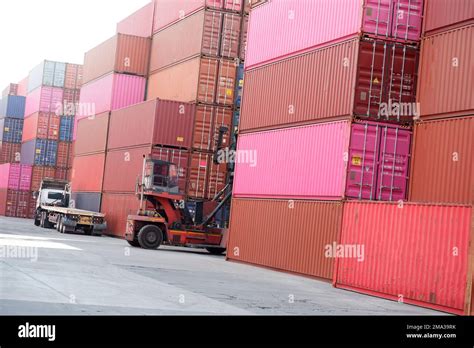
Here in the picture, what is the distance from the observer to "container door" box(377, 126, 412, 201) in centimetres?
2017

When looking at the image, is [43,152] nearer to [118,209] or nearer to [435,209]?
[118,209]

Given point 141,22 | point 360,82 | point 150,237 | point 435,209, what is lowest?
point 150,237

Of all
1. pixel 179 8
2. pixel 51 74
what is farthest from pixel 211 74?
pixel 51 74

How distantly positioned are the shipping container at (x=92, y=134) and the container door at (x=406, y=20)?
22.1 meters

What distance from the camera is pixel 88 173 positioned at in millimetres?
42688

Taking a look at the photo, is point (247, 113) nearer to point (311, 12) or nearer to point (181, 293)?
point (311, 12)

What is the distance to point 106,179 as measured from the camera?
39156 mm

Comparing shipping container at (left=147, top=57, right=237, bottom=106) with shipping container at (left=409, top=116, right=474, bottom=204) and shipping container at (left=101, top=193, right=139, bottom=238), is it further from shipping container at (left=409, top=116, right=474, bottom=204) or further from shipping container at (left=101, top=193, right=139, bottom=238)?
shipping container at (left=409, top=116, right=474, bottom=204)

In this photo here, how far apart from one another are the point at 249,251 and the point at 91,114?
2200 centimetres

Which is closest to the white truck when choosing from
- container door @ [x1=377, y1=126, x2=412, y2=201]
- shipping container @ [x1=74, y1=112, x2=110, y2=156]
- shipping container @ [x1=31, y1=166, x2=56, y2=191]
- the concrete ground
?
shipping container @ [x1=74, y1=112, x2=110, y2=156]

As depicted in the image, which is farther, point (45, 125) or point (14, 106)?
point (14, 106)

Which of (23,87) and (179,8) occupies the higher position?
(179,8)

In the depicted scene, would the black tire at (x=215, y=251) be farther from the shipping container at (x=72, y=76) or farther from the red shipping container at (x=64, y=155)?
the red shipping container at (x=64, y=155)

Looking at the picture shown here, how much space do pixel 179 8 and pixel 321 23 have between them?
15720 millimetres
